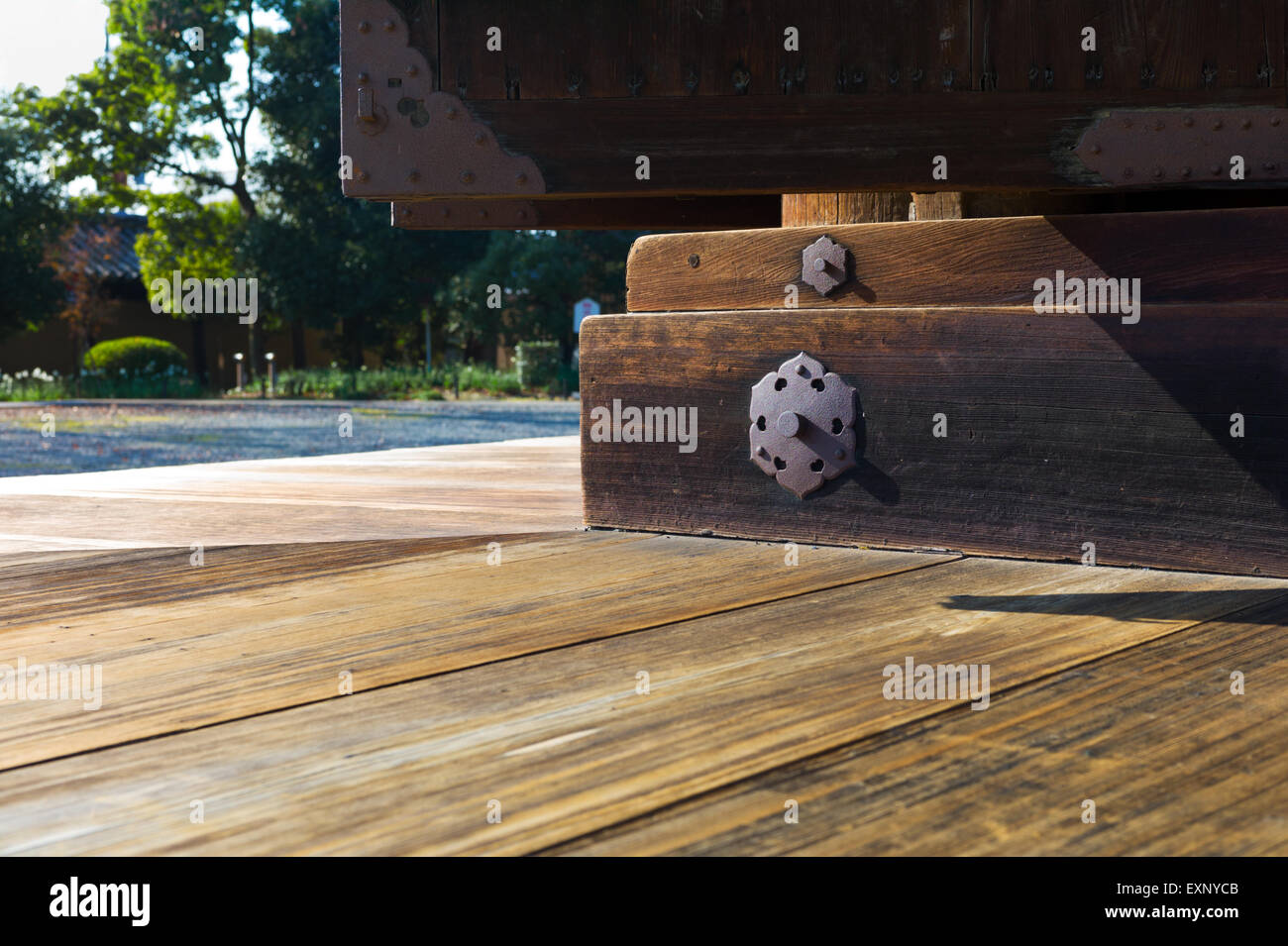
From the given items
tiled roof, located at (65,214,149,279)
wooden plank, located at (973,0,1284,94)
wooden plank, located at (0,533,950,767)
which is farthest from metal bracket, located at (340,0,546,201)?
tiled roof, located at (65,214,149,279)

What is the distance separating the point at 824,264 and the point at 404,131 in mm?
1047

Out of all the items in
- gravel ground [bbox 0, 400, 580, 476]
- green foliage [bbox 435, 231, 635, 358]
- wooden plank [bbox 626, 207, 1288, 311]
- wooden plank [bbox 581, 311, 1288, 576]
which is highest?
green foliage [bbox 435, 231, 635, 358]

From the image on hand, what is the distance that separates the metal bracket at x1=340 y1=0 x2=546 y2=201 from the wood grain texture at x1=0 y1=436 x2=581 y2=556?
1.11m

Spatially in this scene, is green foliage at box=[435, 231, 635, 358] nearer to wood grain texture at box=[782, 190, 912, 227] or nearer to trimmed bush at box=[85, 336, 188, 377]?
trimmed bush at box=[85, 336, 188, 377]

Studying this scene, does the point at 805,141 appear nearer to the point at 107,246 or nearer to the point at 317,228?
the point at 317,228

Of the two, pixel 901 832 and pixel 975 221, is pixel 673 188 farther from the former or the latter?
pixel 901 832

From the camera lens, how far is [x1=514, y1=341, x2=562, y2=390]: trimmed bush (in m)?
25.2

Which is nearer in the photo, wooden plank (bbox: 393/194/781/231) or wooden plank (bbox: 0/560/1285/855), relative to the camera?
wooden plank (bbox: 0/560/1285/855)

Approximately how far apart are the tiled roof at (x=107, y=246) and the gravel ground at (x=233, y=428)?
297 inches

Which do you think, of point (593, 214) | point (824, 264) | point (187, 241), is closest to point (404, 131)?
point (824, 264)

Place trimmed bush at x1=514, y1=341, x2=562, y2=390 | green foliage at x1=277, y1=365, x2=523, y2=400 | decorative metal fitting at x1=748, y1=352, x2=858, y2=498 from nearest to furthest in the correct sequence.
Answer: decorative metal fitting at x1=748, y1=352, x2=858, y2=498
trimmed bush at x1=514, y1=341, x2=562, y2=390
green foliage at x1=277, y1=365, x2=523, y2=400

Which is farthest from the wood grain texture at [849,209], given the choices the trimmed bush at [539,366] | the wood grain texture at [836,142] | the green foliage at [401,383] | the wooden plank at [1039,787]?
the green foliage at [401,383]

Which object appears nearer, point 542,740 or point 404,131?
point 542,740

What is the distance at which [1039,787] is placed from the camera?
1.33 meters
